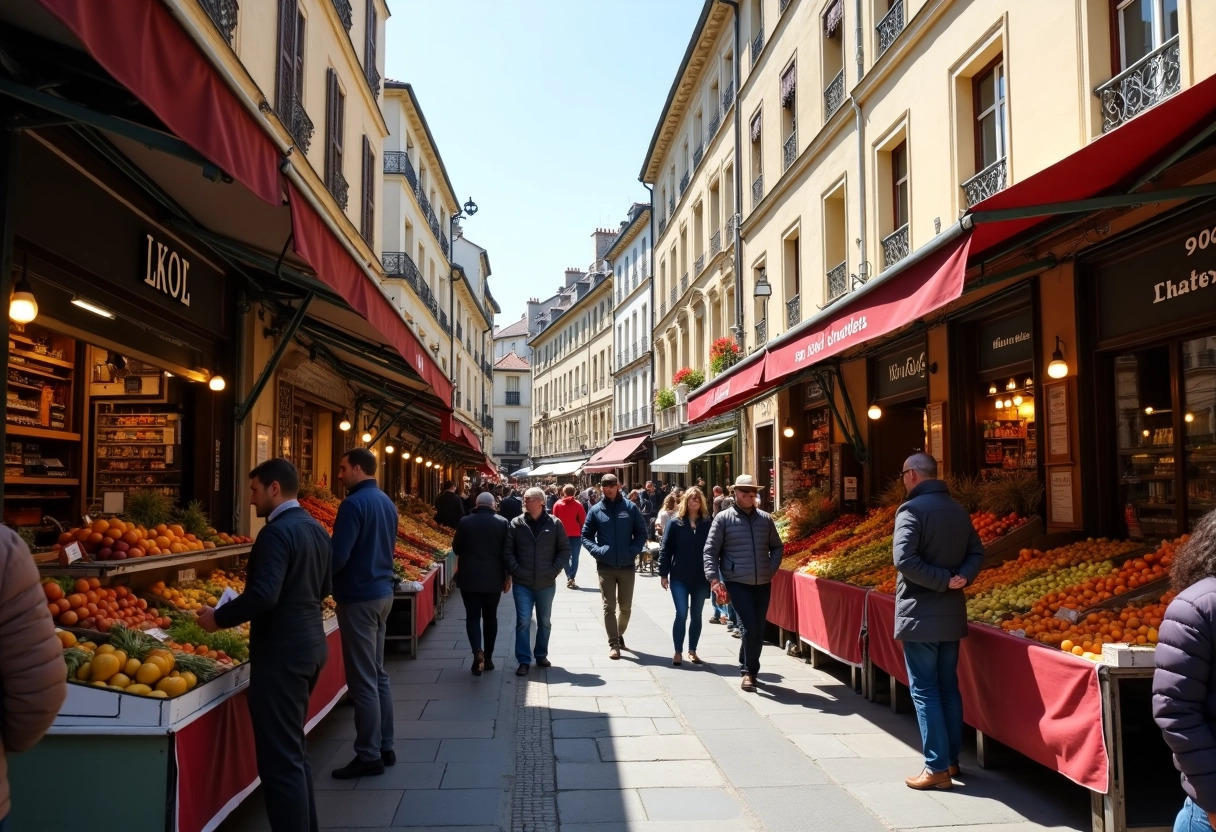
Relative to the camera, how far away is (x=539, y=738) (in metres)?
6.82

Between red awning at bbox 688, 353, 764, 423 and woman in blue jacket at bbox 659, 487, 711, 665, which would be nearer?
woman in blue jacket at bbox 659, 487, 711, 665

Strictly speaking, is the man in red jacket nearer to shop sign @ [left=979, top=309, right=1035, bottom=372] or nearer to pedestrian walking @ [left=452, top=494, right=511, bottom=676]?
pedestrian walking @ [left=452, top=494, right=511, bottom=676]

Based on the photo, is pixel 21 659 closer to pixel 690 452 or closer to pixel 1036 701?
pixel 1036 701

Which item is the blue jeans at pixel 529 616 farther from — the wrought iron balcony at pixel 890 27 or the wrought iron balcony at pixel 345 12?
the wrought iron balcony at pixel 345 12

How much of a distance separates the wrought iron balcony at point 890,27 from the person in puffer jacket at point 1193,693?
11626 mm

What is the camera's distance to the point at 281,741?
177 inches

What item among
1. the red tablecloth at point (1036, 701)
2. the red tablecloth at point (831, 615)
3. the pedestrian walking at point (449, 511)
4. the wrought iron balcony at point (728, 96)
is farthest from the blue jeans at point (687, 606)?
the wrought iron balcony at point (728, 96)

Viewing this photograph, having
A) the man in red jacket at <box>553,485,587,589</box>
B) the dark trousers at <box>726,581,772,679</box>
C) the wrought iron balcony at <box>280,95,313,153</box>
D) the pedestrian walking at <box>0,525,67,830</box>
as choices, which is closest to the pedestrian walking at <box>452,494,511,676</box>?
the dark trousers at <box>726,581,772,679</box>

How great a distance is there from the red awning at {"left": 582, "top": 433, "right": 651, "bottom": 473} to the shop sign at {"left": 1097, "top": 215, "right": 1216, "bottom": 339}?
27172 mm

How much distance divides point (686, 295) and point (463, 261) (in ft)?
94.2

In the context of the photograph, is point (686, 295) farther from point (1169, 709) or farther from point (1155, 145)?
point (1169, 709)

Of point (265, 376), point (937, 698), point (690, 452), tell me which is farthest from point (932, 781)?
point (690, 452)

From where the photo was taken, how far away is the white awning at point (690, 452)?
23.0 meters

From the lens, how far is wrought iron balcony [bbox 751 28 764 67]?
2042cm
